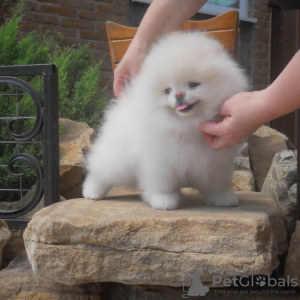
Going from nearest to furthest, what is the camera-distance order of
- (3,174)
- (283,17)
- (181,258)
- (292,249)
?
(181,258)
(292,249)
(3,174)
(283,17)

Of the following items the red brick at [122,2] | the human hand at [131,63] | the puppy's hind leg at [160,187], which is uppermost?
the red brick at [122,2]

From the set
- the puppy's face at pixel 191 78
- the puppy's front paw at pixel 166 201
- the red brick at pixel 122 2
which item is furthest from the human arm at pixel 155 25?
the red brick at pixel 122 2

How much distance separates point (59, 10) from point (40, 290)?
2.75 m

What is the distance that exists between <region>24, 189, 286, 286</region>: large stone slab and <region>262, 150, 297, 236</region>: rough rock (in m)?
0.52

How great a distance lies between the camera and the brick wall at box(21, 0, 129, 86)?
11.7 feet

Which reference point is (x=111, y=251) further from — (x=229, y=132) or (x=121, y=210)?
(x=229, y=132)

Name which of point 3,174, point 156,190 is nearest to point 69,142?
point 3,174

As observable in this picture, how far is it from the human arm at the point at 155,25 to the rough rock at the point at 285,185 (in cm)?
90

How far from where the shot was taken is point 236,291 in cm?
147

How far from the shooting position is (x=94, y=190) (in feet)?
5.05

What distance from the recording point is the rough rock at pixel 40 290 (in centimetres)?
148

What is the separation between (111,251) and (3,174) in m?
1.26

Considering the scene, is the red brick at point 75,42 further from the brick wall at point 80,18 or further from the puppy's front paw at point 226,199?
the puppy's front paw at point 226,199

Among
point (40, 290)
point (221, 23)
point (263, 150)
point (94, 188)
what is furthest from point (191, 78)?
point (263, 150)
